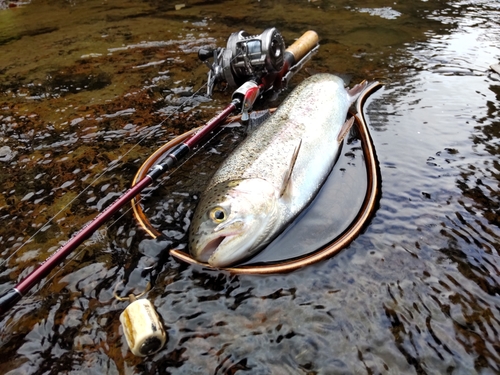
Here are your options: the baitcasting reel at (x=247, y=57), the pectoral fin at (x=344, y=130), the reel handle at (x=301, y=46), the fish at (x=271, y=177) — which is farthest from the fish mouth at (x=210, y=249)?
the reel handle at (x=301, y=46)

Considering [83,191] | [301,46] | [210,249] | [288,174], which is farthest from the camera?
[301,46]

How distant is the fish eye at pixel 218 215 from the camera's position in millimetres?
2687

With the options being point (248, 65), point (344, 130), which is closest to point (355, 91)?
point (344, 130)

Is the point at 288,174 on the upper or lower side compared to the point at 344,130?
upper

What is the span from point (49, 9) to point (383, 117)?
11.2 meters

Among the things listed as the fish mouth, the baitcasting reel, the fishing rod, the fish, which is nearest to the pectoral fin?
the fish

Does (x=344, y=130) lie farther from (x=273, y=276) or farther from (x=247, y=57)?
(x=273, y=276)

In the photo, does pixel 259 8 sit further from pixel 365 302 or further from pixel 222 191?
pixel 365 302

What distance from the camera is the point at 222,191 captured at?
9.52ft

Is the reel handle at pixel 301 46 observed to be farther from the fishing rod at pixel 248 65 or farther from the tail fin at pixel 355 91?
the tail fin at pixel 355 91

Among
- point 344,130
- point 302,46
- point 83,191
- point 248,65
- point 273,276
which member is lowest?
point 273,276

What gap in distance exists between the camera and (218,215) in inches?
106

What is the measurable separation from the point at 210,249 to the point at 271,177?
80cm

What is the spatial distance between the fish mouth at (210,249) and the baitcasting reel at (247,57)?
2.72 m
